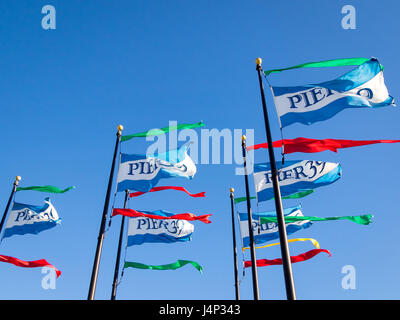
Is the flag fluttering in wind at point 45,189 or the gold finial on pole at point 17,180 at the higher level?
the gold finial on pole at point 17,180

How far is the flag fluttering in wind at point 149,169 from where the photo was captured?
1371 cm

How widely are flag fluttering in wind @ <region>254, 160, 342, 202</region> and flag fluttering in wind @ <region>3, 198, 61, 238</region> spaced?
9.83 meters

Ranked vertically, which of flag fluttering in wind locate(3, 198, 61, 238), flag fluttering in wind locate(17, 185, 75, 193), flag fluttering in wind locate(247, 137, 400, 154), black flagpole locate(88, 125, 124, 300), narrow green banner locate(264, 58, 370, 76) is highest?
narrow green banner locate(264, 58, 370, 76)

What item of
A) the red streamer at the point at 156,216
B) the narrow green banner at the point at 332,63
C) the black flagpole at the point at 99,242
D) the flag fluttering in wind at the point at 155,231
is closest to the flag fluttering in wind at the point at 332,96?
the narrow green banner at the point at 332,63

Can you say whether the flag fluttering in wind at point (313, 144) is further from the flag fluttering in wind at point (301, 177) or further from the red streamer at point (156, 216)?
the red streamer at point (156, 216)

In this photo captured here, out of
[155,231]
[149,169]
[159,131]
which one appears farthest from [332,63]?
[155,231]

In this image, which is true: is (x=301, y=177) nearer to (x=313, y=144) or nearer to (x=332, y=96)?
(x=313, y=144)

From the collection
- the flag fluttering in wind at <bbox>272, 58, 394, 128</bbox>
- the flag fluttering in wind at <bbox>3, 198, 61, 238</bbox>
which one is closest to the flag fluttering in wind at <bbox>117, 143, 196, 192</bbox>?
the flag fluttering in wind at <bbox>3, 198, 61, 238</bbox>

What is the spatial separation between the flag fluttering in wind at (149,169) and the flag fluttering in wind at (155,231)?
4073mm

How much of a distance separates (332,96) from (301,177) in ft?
15.3

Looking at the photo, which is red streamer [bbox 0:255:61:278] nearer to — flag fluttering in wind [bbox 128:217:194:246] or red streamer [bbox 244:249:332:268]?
flag fluttering in wind [bbox 128:217:194:246]

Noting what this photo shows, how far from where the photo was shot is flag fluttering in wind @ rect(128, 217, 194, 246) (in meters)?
17.5
